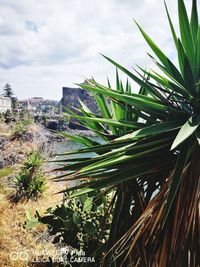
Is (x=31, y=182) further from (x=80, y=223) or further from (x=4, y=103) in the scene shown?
(x=4, y=103)

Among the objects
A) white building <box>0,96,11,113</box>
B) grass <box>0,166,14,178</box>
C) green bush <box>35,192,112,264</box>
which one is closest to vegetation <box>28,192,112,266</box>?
green bush <box>35,192,112,264</box>

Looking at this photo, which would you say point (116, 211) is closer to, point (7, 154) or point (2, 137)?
point (7, 154)

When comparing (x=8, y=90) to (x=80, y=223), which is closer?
(x=80, y=223)

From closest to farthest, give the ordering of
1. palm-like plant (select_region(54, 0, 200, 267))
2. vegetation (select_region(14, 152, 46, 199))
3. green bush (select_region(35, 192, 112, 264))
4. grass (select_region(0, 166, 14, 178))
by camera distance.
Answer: palm-like plant (select_region(54, 0, 200, 267)) < green bush (select_region(35, 192, 112, 264)) < vegetation (select_region(14, 152, 46, 199)) < grass (select_region(0, 166, 14, 178))

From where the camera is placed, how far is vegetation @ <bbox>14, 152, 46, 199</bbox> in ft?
29.3

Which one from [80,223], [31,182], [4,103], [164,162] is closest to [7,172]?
[31,182]

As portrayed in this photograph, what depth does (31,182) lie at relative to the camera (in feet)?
30.3

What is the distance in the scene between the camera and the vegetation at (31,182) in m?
8.94

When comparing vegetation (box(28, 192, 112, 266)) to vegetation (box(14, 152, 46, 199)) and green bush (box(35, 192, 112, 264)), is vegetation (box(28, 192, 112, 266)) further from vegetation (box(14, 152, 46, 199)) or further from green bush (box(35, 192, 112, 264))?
vegetation (box(14, 152, 46, 199))

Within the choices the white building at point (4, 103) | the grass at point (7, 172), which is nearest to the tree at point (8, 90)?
the white building at point (4, 103)

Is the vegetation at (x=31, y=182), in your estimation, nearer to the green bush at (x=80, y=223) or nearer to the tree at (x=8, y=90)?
the green bush at (x=80, y=223)

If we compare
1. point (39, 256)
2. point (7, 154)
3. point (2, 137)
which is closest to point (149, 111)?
point (39, 256)


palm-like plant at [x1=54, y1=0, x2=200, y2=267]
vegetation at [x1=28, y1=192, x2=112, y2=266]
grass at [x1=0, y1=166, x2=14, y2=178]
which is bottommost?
grass at [x1=0, y1=166, x2=14, y2=178]

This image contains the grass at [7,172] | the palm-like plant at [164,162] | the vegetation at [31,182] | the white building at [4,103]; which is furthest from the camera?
the white building at [4,103]
